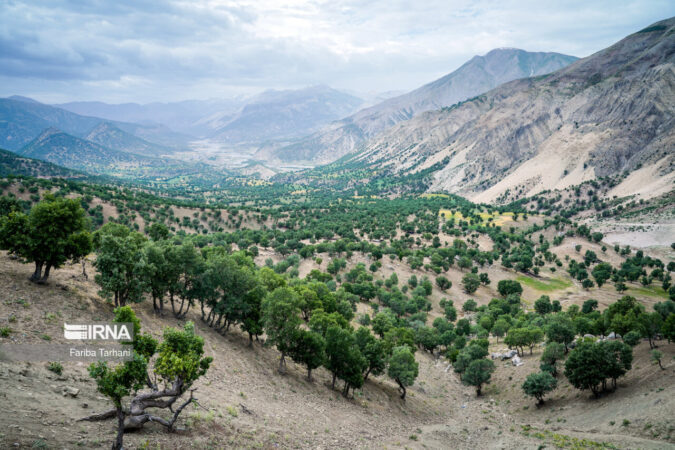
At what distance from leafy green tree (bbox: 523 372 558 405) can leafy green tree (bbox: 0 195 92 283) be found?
52.2m

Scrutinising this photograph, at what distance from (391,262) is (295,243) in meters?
32.5

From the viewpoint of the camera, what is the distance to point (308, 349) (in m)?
36.9

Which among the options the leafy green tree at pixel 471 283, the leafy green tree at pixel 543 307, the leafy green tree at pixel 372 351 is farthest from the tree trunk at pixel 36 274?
Result: the leafy green tree at pixel 471 283

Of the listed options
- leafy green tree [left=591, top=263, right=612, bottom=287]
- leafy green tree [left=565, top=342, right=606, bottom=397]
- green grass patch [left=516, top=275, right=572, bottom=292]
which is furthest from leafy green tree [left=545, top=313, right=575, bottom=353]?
leafy green tree [left=591, top=263, right=612, bottom=287]

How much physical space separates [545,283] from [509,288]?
24.7 meters

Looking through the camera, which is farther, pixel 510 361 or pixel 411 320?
pixel 411 320

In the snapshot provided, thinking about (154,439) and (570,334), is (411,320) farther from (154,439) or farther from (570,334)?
(154,439)

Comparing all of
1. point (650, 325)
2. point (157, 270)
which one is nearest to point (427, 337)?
point (650, 325)

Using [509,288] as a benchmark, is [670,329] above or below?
above

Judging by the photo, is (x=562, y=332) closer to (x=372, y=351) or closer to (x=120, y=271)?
(x=372, y=351)

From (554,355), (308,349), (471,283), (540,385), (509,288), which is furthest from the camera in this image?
(471,283)

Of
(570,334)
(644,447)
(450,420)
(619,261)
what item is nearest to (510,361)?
(570,334)

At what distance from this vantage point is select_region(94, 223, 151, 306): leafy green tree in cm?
3038

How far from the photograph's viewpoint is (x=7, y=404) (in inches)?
624
